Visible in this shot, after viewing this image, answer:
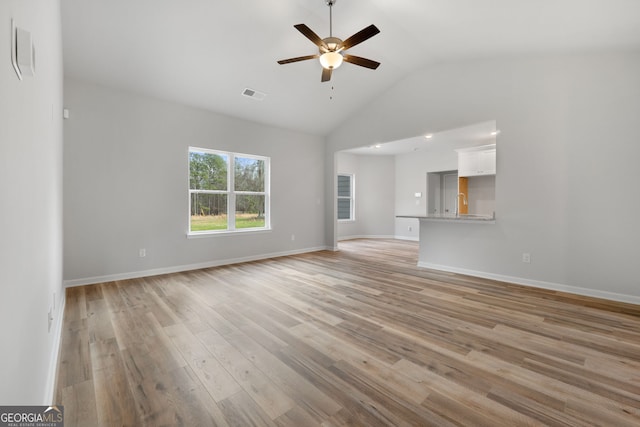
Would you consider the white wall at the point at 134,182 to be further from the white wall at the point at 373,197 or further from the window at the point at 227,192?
the white wall at the point at 373,197

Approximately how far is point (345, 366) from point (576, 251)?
359 cm

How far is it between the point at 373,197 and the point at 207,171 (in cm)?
578

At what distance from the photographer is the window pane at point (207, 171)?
504 cm

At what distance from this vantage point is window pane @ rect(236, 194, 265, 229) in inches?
223

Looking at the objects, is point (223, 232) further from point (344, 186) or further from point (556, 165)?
point (556, 165)

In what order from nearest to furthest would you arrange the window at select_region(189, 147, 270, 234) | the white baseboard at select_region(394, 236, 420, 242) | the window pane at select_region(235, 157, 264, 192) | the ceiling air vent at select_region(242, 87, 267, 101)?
the ceiling air vent at select_region(242, 87, 267, 101) → the window at select_region(189, 147, 270, 234) → the window pane at select_region(235, 157, 264, 192) → the white baseboard at select_region(394, 236, 420, 242)

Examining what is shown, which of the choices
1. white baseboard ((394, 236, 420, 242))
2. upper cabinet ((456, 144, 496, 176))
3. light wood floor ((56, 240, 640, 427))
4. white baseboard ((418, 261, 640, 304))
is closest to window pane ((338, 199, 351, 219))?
white baseboard ((394, 236, 420, 242))

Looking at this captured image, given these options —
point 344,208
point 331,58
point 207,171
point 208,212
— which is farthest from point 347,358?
point 344,208

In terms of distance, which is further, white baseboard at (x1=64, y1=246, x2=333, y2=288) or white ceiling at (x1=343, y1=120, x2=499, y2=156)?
white ceiling at (x1=343, y1=120, x2=499, y2=156)

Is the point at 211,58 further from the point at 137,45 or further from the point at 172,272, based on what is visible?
the point at 172,272

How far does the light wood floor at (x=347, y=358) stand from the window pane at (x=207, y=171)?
212 cm

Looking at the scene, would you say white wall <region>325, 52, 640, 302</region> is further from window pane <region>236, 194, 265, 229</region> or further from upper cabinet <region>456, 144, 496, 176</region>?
window pane <region>236, 194, 265, 229</region>

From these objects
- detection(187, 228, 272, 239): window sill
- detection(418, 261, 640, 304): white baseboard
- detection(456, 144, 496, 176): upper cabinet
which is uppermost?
detection(456, 144, 496, 176): upper cabinet

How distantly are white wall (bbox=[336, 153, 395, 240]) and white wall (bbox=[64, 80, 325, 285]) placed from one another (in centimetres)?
433
